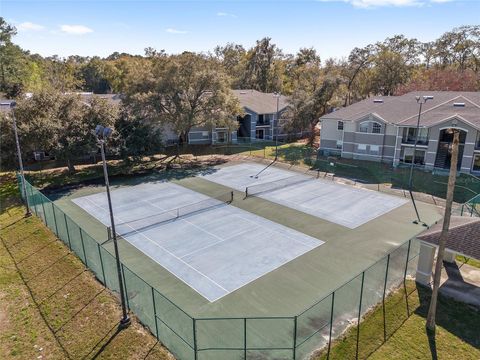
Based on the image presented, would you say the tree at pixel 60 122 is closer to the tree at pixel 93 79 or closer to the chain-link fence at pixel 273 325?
the chain-link fence at pixel 273 325

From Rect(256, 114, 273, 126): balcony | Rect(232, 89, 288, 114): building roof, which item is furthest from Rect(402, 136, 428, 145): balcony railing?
Rect(256, 114, 273, 126): balcony

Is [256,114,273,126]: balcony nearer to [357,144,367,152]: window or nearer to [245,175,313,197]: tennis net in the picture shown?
[357,144,367,152]: window

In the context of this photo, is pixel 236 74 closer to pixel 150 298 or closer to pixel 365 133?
pixel 365 133

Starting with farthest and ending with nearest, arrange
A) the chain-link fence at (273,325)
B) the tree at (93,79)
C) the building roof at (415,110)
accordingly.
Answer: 1. the tree at (93,79)
2. the building roof at (415,110)
3. the chain-link fence at (273,325)

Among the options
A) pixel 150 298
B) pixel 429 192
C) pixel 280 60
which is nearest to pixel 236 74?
pixel 280 60

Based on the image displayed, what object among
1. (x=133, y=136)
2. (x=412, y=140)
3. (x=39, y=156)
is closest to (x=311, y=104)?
(x=412, y=140)

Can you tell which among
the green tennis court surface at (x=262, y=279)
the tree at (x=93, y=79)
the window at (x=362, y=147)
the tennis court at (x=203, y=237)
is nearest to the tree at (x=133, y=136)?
the tennis court at (x=203, y=237)

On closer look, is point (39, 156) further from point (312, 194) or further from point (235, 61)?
point (235, 61)
